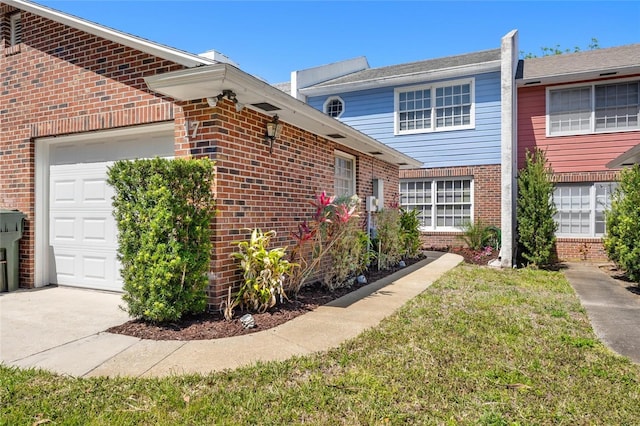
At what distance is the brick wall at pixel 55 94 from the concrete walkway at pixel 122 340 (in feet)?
6.08

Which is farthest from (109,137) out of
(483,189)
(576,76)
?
(576,76)

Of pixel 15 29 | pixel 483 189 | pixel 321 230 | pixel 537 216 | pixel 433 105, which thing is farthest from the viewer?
pixel 433 105

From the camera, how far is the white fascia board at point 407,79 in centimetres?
1167

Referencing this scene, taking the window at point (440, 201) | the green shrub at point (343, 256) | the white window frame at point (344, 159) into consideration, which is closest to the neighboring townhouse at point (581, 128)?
the window at point (440, 201)

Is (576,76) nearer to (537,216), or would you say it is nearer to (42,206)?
(537,216)

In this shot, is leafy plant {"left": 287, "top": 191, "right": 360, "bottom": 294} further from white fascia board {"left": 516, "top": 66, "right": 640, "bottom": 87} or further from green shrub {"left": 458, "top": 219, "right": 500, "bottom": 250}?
white fascia board {"left": 516, "top": 66, "right": 640, "bottom": 87}

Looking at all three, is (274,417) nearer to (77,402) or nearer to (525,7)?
(77,402)

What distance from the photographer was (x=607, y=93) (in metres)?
10.9

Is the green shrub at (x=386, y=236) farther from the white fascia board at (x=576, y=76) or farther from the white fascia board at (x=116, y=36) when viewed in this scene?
the white fascia board at (x=576, y=76)

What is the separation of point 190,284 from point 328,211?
272 cm

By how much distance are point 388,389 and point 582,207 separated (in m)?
11.0

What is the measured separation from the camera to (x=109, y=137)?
605 cm

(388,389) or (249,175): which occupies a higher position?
(249,175)

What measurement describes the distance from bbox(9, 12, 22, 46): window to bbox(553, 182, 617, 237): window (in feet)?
43.4
